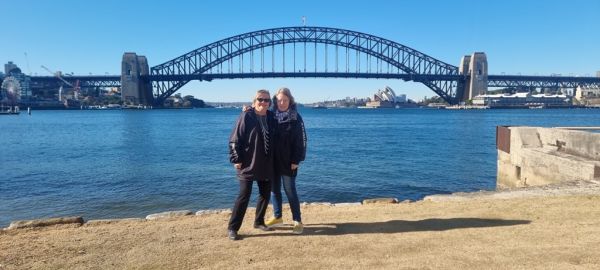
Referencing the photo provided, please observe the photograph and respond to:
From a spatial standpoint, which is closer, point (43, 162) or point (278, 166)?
point (278, 166)

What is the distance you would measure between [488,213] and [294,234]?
2.17 metres

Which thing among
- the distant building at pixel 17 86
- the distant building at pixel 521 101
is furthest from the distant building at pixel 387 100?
the distant building at pixel 17 86

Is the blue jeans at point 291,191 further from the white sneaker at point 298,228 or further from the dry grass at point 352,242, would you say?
the dry grass at point 352,242

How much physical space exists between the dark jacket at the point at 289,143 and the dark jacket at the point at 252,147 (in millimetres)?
76

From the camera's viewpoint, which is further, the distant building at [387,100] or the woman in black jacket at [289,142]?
the distant building at [387,100]

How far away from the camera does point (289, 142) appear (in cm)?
448

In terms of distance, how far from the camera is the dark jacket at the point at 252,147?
170 inches

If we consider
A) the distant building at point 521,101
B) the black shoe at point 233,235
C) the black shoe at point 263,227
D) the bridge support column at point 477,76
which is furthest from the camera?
the bridge support column at point 477,76

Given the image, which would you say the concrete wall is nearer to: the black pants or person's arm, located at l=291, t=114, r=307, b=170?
person's arm, located at l=291, t=114, r=307, b=170

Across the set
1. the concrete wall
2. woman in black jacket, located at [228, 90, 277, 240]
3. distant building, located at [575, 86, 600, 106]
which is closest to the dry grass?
woman in black jacket, located at [228, 90, 277, 240]

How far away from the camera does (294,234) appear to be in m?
4.45

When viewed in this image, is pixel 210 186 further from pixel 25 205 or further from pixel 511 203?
pixel 511 203

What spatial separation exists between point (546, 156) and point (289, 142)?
267 inches

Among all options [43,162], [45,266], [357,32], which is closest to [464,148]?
[43,162]
